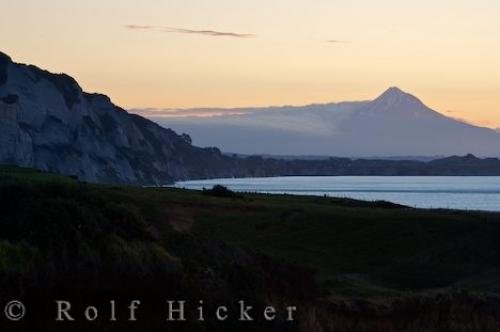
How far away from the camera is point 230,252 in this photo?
2422 centimetres

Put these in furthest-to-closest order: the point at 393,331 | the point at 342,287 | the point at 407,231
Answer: the point at 407,231 < the point at 342,287 < the point at 393,331

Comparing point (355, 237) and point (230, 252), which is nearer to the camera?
point (230, 252)

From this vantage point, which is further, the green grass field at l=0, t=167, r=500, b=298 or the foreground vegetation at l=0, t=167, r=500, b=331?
the green grass field at l=0, t=167, r=500, b=298

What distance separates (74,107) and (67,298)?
177 meters

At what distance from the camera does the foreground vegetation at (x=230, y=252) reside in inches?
602

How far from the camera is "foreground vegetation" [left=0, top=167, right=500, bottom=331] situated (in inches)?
602

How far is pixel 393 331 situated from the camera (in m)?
16.5

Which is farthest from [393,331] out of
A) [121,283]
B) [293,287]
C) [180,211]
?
[180,211]

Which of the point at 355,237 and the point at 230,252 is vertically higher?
the point at 230,252

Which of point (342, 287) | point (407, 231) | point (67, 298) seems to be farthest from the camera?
point (407, 231)

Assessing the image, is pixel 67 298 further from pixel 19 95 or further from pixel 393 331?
pixel 19 95

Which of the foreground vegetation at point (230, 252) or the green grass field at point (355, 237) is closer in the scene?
the foreground vegetation at point (230, 252)

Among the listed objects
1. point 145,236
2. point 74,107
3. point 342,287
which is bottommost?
point 342,287

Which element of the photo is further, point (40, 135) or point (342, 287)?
point (40, 135)
